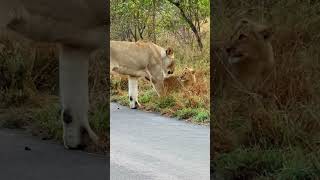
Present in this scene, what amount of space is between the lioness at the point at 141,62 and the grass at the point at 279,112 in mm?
1345

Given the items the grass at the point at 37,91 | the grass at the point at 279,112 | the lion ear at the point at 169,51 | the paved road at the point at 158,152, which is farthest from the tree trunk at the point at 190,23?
the grass at the point at 37,91

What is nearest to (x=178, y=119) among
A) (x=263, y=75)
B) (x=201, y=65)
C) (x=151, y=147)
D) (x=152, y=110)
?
(x=152, y=110)

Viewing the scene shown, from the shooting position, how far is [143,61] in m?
2.93

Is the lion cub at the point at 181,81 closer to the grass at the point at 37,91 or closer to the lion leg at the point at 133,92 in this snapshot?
the lion leg at the point at 133,92

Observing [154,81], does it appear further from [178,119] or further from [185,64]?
[178,119]

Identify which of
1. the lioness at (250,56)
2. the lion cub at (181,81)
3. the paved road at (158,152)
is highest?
the lioness at (250,56)

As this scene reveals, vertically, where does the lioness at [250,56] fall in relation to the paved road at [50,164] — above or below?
above

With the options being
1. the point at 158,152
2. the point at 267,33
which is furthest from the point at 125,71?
the point at 267,33

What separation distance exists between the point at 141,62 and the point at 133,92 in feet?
0.73

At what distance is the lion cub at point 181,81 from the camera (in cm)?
268

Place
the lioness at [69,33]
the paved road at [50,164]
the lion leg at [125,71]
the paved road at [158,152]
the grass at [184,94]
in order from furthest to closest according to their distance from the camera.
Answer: the lion leg at [125,71], the grass at [184,94], the paved road at [158,152], the paved road at [50,164], the lioness at [69,33]

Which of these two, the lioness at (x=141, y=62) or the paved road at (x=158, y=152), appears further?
the lioness at (x=141, y=62)

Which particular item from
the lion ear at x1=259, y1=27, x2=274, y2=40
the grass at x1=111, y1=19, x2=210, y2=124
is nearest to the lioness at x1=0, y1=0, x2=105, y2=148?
the lion ear at x1=259, y1=27, x2=274, y2=40

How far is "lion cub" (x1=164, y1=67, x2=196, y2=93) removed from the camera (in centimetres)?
268
